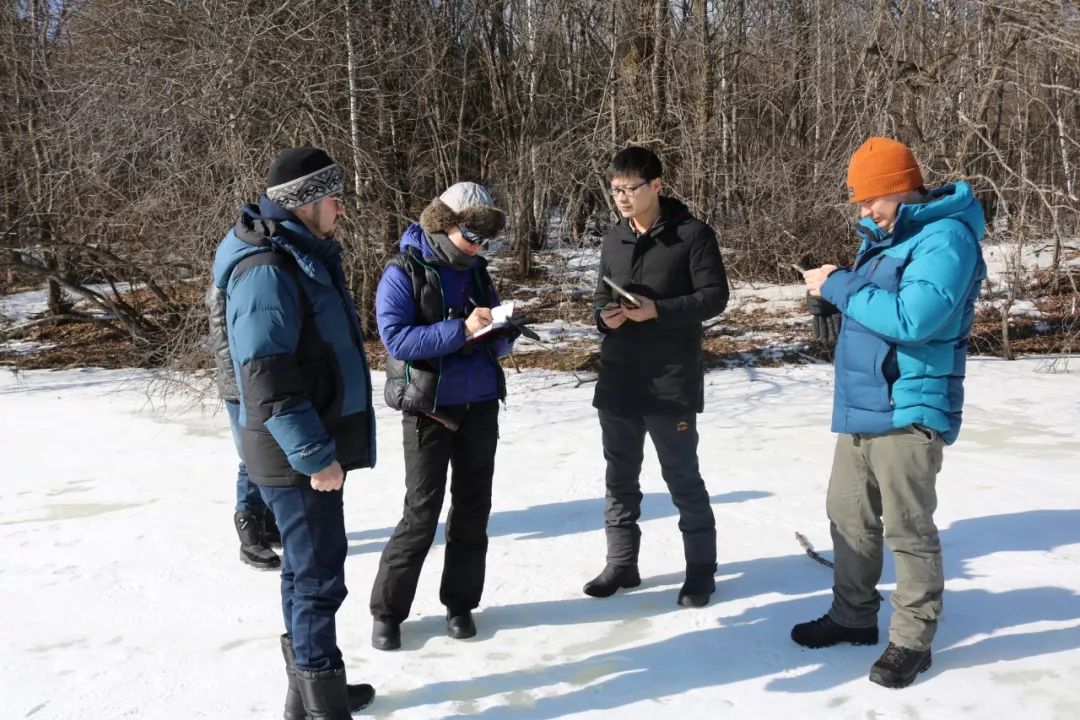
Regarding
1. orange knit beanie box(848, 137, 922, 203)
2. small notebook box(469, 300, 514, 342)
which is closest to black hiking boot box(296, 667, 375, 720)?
small notebook box(469, 300, 514, 342)

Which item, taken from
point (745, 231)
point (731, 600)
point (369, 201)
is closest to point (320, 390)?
point (731, 600)

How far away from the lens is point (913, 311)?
268cm

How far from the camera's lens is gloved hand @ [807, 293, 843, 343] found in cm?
312

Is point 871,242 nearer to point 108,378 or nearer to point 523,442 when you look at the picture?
point 523,442

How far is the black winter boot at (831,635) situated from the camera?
3.22 m

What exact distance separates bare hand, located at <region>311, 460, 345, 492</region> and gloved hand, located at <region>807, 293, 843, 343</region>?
1.70 meters

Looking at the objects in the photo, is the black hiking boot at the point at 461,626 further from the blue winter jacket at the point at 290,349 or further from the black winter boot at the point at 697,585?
the blue winter jacket at the point at 290,349

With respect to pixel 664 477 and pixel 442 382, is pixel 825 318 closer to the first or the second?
pixel 664 477

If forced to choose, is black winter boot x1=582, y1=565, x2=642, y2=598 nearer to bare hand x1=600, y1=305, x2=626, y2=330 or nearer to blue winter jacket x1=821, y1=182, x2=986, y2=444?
bare hand x1=600, y1=305, x2=626, y2=330

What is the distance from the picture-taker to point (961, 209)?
278 cm

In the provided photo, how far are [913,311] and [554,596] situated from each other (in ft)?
6.32

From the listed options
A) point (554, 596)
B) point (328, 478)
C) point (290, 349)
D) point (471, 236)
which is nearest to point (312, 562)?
point (328, 478)

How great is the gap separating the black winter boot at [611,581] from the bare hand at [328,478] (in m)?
1.58

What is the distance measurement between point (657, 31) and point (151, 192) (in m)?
5.02
